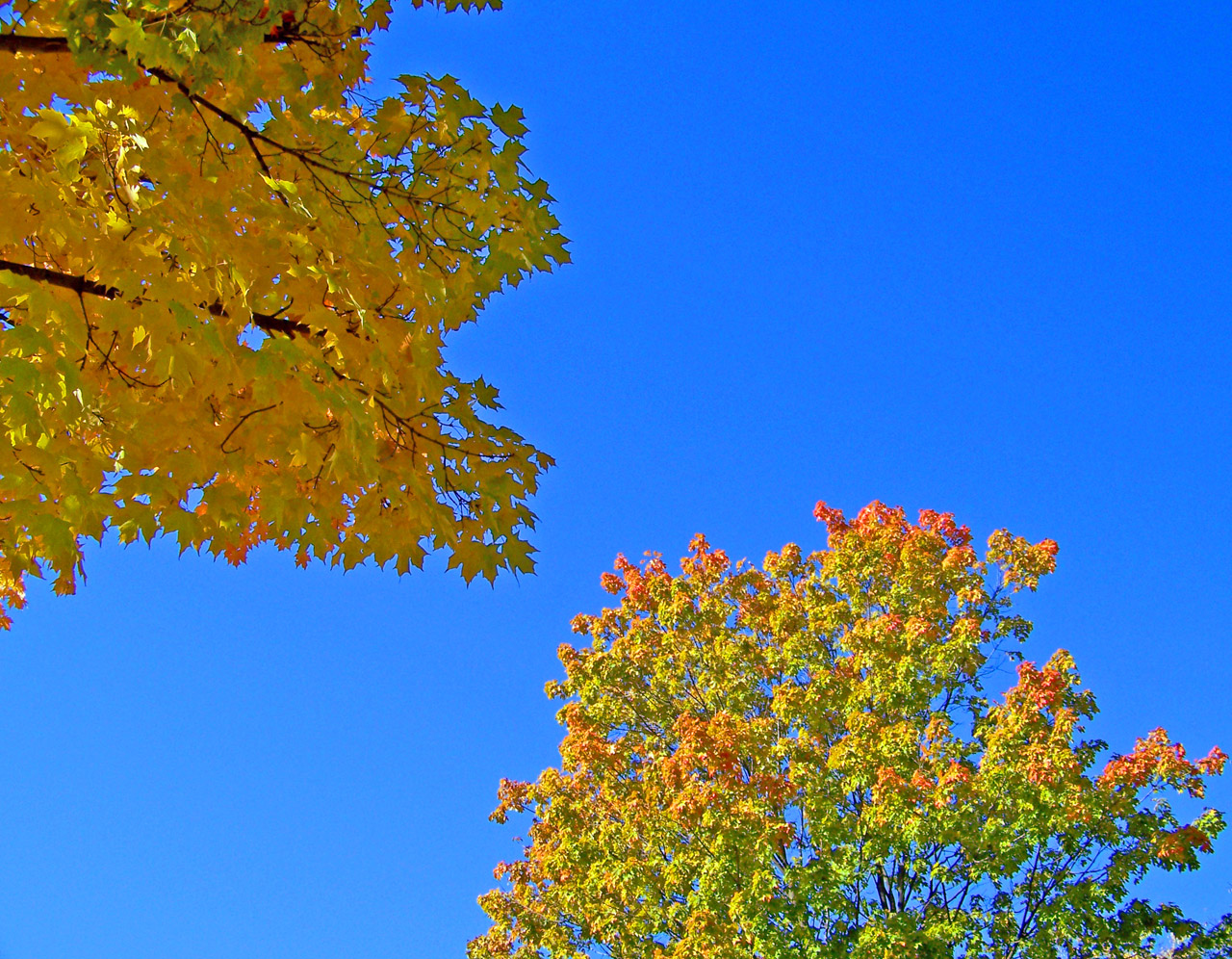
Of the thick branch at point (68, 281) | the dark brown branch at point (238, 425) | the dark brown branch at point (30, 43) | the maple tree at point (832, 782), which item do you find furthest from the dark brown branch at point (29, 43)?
the maple tree at point (832, 782)

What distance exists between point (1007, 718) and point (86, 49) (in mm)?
11475

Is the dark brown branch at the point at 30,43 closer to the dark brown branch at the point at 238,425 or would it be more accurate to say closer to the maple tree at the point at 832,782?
the dark brown branch at the point at 238,425

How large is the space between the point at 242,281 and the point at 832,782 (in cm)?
1068

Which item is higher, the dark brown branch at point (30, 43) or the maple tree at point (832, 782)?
the maple tree at point (832, 782)

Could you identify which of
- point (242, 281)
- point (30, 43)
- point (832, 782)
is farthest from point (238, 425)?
point (832, 782)

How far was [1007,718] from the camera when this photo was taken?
11.6 metres

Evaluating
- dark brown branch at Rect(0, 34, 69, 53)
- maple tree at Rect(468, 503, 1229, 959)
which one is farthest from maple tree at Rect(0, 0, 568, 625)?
maple tree at Rect(468, 503, 1229, 959)

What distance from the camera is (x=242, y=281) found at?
3.66 m

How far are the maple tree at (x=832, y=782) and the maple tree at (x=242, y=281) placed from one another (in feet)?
27.7

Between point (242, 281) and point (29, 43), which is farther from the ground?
point (29, 43)

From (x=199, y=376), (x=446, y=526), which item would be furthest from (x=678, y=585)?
(x=199, y=376)

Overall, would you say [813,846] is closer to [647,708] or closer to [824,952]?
[824,952]

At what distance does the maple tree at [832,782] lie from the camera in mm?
11227

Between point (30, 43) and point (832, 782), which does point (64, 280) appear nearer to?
point (30, 43)
